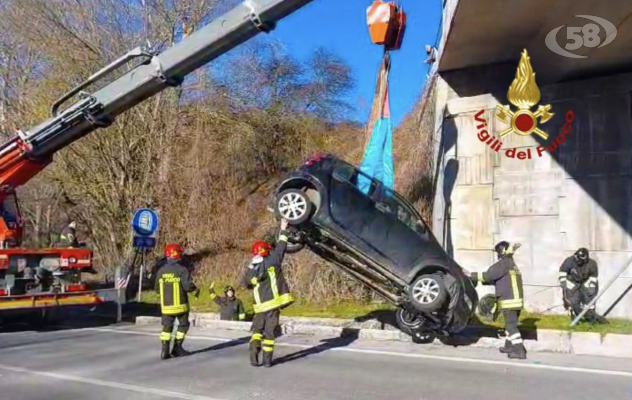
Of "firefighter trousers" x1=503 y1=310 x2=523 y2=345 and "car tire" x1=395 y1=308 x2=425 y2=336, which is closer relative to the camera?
"firefighter trousers" x1=503 y1=310 x2=523 y2=345

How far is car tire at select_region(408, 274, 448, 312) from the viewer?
8.74 meters

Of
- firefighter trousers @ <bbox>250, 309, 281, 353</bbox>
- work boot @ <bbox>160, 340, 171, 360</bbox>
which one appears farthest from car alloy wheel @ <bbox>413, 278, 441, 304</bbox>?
work boot @ <bbox>160, 340, 171, 360</bbox>

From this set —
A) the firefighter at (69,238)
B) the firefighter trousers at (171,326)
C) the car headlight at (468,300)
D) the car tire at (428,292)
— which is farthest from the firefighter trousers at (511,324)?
the firefighter at (69,238)

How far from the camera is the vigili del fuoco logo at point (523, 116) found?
1180cm

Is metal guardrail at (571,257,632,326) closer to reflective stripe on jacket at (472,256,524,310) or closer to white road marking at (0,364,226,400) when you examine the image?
reflective stripe on jacket at (472,256,524,310)

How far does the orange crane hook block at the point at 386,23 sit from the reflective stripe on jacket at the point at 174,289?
20.4ft

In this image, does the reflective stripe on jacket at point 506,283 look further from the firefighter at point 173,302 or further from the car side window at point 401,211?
the firefighter at point 173,302

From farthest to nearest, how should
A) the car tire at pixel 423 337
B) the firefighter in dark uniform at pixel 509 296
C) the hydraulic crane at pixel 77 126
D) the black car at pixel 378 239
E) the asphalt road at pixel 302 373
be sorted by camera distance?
the hydraulic crane at pixel 77 126, the car tire at pixel 423 337, the black car at pixel 378 239, the firefighter in dark uniform at pixel 509 296, the asphalt road at pixel 302 373

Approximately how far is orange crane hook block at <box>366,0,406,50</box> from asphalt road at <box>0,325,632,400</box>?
230 inches

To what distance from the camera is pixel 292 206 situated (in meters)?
9.19

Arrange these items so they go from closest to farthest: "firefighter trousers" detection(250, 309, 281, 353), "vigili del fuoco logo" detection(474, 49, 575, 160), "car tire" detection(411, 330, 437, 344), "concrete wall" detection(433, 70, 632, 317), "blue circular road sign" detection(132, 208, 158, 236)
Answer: "firefighter trousers" detection(250, 309, 281, 353) → "car tire" detection(411, 330, 437, 344) → "concrete wall" detection(433, 70, 632, 317) → "vigili del fuoco logo" detection(474, 49, 575, 160) → "blue circular road sign" detection(132, 208, 158, 236)

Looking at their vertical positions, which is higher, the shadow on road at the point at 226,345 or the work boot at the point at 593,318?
the work boot at the point at 593,318

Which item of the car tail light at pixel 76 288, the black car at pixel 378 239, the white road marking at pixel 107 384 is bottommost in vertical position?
the white road marking at pixel 107 384

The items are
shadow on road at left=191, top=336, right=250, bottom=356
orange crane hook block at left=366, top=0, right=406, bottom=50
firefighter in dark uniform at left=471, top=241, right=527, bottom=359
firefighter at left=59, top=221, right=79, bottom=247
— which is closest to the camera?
firefighter in dark uniform at left=471, top=241, right=527, bottom=359
